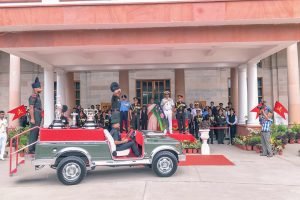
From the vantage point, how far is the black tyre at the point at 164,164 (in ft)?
23.1

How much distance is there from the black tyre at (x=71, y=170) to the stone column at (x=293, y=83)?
516 inches

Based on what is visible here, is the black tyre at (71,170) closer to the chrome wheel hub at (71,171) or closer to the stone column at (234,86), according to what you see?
the chrome wheel hub at (71,171)

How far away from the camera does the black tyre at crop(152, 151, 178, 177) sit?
7.05 meters

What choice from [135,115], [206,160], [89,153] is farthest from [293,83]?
[89,153]

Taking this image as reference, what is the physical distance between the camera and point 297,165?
8633mm

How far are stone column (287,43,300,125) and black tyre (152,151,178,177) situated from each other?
11488 mm

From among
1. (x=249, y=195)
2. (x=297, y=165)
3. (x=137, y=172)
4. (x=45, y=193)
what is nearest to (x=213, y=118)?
(x=297, y=165)

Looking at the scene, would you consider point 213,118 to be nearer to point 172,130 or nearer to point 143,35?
point 172,130

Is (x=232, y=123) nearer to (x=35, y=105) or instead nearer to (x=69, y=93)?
(x=35, y=105)

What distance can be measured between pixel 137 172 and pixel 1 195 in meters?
3.16

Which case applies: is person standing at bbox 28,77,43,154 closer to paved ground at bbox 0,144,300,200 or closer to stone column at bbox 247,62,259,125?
paved ground at bbox 0,144,300,200

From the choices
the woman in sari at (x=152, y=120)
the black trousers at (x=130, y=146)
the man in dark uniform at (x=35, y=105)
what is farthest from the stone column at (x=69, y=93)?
the black trousers at (x=130, y=146)

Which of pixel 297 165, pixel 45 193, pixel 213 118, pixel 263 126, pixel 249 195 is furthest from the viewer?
pixel 213 118

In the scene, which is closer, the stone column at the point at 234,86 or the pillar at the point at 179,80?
the pillar at the point at 179,80
